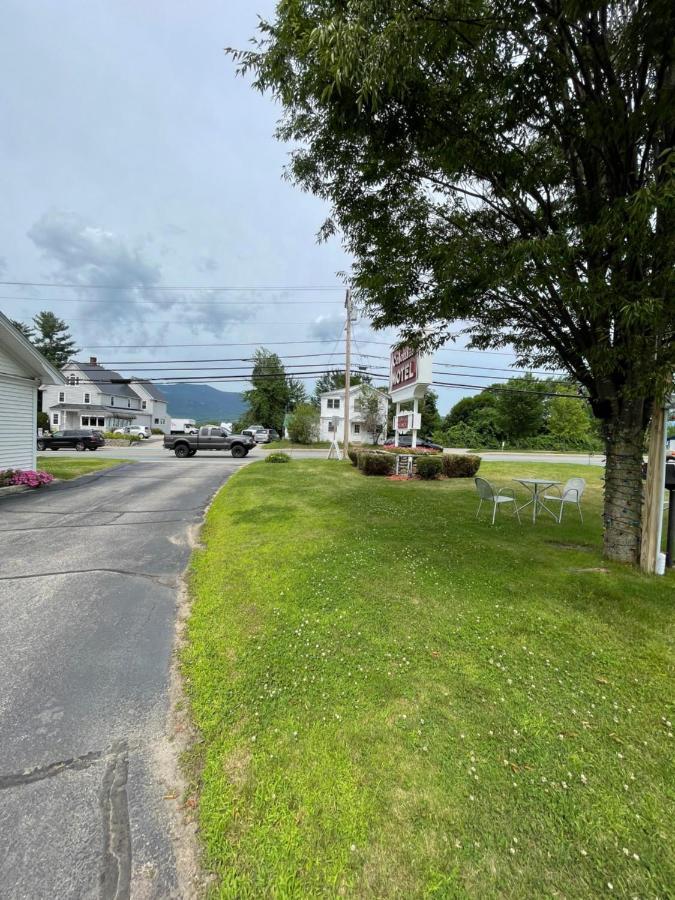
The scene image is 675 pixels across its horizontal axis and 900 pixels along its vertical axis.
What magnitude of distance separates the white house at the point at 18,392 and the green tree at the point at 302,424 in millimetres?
22776

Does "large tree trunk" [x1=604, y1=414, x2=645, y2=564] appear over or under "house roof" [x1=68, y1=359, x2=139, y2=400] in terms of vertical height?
under

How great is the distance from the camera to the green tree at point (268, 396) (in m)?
47.3

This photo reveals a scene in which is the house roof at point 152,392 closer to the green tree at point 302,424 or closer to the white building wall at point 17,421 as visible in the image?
the green tree at point 302,424

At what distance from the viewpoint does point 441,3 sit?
9.68 ft

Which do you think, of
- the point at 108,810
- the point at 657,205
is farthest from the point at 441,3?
the point at 108,810

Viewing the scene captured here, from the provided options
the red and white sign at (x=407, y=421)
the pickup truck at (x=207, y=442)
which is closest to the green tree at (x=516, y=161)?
the red and white sign at (x=407, y=421)

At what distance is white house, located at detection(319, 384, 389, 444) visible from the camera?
120 ft

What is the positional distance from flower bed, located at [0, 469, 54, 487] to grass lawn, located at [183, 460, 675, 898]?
8.50 m

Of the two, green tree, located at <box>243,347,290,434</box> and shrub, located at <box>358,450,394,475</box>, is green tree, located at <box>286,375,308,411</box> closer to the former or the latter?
green tree, located at <box>243,347,290,434</box>

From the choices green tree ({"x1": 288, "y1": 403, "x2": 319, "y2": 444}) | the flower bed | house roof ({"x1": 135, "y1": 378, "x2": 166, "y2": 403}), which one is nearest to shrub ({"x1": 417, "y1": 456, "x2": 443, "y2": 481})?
the flower bed

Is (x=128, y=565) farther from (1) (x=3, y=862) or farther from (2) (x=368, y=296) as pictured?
(2) (x=368, y=296)

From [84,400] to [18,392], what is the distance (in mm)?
36980

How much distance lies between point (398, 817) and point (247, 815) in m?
0.66

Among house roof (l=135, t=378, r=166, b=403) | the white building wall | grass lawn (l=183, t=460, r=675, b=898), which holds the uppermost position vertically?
house roof (l=135, t=378, r=166, b=403)
